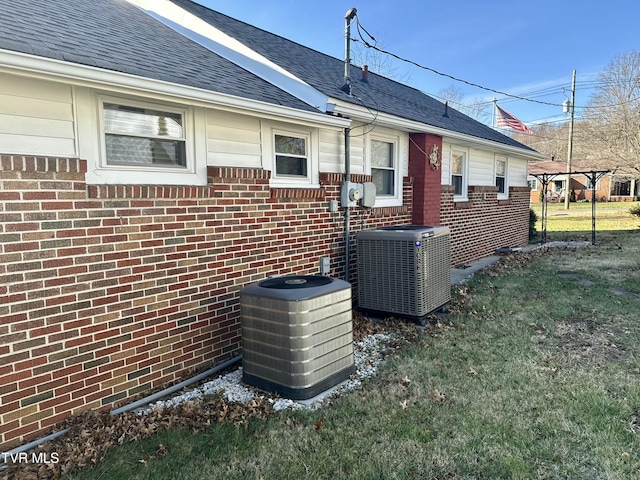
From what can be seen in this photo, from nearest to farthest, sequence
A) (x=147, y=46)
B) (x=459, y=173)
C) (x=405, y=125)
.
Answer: (x=147, y=46), (x=405, y=125), (x=459, y=173)

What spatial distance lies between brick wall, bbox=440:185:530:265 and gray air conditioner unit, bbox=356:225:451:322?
330 centimetres

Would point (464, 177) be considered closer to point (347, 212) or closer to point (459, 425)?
point (347, 212)

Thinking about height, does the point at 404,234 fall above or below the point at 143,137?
below

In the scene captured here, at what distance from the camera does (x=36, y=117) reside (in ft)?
9.84

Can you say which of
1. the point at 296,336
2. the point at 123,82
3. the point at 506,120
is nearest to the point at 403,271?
the point at 296,336

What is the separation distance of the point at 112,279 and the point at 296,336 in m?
1.63

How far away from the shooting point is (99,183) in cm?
338

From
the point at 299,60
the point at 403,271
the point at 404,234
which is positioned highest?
the point at 299,60

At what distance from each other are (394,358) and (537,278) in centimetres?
513

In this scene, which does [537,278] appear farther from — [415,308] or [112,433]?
[112,433]

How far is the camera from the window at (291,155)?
5.15 meters

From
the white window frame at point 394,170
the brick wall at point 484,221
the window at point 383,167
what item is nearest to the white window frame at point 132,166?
the white window frame at point 394,170

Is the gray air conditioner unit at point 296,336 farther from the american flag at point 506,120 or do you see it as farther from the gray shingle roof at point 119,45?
the american flag at point 506,120

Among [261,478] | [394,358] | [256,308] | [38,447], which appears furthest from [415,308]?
[38,447]
